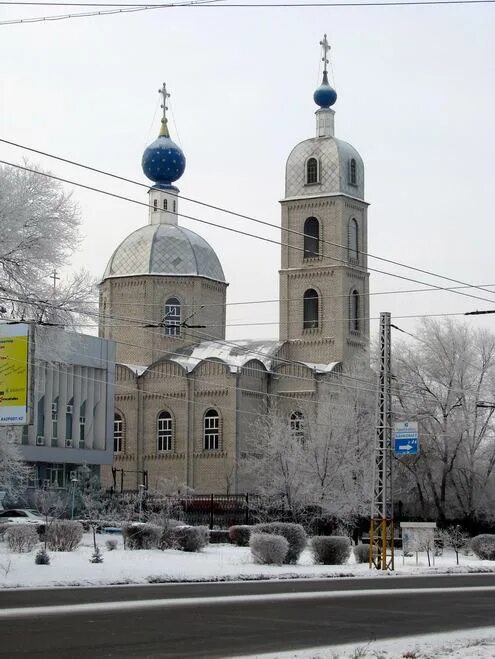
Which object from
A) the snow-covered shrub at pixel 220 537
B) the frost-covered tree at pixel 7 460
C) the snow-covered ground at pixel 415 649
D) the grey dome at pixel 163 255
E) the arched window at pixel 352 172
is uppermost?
the arched window at pixel 352 172

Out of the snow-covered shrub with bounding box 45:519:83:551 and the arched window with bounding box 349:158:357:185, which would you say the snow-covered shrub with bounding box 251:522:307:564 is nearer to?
the snow-covered shrub with bounding box 45:519:83:551

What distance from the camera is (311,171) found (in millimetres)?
72938

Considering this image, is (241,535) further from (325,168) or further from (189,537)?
(325,168)

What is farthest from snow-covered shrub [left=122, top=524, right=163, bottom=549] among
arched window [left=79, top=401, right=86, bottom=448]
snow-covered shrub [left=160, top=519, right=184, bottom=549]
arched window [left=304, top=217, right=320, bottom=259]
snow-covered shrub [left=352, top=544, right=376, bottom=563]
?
arched window [left=304, top=217, right=320, bottom=259]

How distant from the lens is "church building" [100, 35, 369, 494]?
226 ft

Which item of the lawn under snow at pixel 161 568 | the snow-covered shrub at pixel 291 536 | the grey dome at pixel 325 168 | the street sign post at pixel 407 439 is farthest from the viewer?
the grey dome at pixel 325 168

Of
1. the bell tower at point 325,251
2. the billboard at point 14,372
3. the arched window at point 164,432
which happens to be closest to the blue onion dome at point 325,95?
the bell tower at point 325,251

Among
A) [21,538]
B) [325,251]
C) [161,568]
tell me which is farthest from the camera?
[325,251]

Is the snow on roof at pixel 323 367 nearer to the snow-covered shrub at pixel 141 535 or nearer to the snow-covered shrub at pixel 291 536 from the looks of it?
the snow-covered shrub at pixel 141 535

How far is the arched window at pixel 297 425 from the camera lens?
6273cm

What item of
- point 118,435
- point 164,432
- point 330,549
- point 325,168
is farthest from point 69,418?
point 330,549

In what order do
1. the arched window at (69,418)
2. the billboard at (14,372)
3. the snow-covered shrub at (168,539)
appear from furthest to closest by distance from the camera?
the arched window at (69,418) → the snow-covered shrub at (168,539) → the billboard at (14,372)

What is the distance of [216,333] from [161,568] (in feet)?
165

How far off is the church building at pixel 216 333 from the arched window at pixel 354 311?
0.09 m
